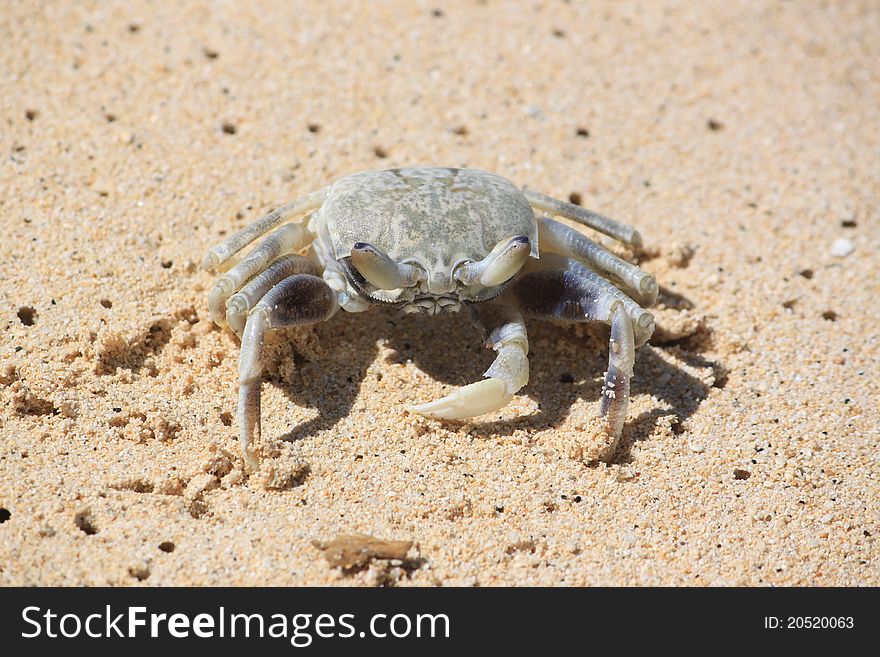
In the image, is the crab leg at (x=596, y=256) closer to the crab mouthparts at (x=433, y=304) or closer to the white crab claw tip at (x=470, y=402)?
the crab mouthparts at (x=433, y=304)

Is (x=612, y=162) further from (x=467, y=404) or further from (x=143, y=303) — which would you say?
(x=143, y=303)

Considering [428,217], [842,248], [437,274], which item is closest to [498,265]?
[437,274]

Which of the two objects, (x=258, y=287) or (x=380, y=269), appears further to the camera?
(x=258, y=287)

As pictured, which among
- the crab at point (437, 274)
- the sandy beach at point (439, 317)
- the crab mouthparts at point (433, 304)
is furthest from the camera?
the crab mouthparts at point (433, 304)

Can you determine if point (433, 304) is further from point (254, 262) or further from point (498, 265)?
point (254, 262)

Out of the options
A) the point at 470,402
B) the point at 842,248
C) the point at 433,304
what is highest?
the point at 842,248

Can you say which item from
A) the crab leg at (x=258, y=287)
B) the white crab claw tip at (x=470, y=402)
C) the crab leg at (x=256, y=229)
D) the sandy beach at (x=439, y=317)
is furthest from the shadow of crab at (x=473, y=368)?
the crab leg at (x=256, y=229)
